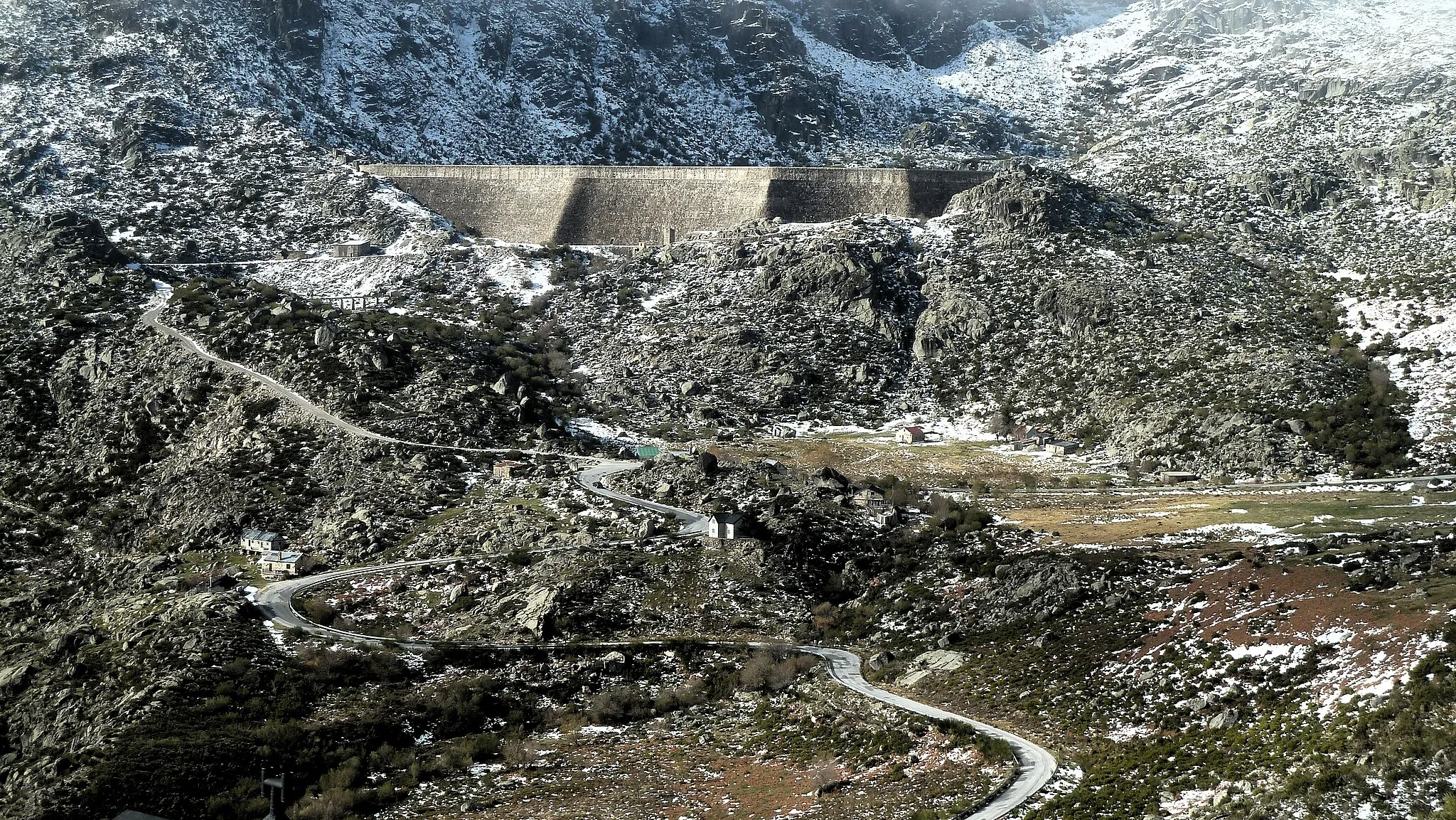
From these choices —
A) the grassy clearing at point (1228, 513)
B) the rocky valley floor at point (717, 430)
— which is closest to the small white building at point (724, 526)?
the rocky valley floor at point (717, 430)

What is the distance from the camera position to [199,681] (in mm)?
41500

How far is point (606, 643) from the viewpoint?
46.8m

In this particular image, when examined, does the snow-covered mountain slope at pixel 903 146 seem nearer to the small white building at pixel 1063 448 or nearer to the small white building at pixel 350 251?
the small white building at pixel 1063 448

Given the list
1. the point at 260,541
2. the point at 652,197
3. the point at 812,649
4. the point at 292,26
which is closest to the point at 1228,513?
the point at 812,649

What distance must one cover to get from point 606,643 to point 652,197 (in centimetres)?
6326

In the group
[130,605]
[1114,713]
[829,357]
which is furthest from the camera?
[829,357]

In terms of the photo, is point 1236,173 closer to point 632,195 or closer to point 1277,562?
point 632,195

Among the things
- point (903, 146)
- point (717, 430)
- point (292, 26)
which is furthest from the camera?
point (903, 146)

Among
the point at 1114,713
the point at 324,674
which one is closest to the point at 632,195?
the point at 324,674

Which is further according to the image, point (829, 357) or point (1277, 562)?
point (829, 357)

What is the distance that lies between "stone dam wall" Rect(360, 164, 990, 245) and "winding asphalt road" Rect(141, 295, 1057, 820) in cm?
3384

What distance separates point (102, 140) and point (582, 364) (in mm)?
55002

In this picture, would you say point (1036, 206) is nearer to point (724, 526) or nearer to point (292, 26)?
point (724, 526)

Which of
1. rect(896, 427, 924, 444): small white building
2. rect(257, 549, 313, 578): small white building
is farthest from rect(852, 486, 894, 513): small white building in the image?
rect(257, 549, 313, 578): small white building
